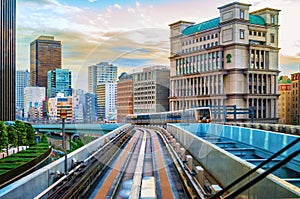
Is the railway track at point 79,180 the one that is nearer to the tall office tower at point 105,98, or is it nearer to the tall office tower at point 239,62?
the tall office tower at point 105,98

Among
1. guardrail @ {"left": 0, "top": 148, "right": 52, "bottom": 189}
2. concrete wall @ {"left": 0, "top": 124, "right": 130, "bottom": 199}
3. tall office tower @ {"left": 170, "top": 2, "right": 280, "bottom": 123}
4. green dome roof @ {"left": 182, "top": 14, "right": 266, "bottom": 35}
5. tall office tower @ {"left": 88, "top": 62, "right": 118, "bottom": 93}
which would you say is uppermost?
green dome roof @ {"left": 182, "top": 14, "right": 266, "bottom": 35}

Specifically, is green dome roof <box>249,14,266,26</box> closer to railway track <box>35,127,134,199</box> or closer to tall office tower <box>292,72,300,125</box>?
tall office tower <box>292,72,300,125</box>

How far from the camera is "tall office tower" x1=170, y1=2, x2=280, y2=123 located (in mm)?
59219

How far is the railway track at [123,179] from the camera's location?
6673 mm

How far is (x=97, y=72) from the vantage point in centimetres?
775

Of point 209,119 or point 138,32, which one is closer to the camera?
point 138,32

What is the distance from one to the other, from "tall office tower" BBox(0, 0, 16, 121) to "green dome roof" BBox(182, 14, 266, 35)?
4746cm

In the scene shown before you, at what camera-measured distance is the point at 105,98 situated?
28.2 ft

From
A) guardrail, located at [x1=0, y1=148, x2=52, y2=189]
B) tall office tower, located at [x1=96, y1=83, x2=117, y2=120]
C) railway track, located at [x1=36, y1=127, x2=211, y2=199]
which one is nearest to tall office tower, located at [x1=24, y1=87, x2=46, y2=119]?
guardrail, located at [x1=0, y1=148, x2=52, y2=189]

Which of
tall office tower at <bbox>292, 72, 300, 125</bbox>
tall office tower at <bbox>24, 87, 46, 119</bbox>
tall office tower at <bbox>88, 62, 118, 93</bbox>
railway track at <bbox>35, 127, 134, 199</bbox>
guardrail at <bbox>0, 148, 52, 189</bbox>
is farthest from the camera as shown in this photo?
tall office tower at <bbox>24, 87, 46, 119</bbox>

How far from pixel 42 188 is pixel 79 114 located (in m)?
2.29

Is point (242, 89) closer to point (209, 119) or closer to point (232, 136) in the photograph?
point (209, 119)

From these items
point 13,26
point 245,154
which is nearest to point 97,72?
point 245,154

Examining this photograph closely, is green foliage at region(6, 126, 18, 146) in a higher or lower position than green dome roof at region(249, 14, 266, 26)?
lower
